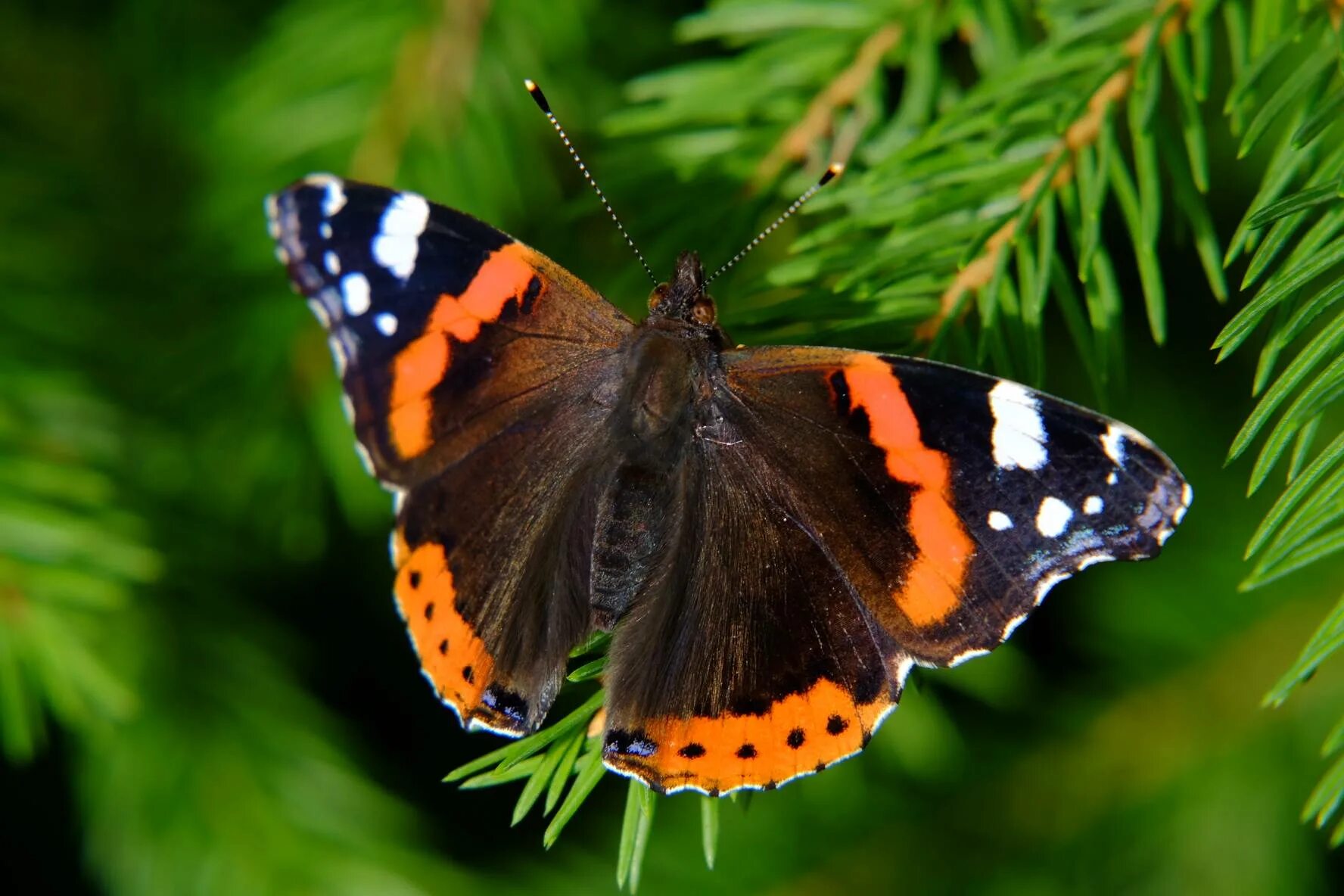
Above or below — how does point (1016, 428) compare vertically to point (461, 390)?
below

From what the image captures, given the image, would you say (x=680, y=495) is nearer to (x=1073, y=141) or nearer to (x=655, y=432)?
(x=655, y=432)

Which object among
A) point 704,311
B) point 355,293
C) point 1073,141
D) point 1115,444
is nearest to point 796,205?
point 704,311

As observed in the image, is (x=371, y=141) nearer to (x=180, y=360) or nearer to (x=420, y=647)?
(x=180, y=360)

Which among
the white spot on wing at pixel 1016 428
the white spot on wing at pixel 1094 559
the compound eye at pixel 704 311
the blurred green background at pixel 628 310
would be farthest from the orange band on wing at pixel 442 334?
the white spot on wing at pixel 1094 559

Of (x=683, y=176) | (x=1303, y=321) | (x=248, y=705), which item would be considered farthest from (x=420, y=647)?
(x=1303, y=321)

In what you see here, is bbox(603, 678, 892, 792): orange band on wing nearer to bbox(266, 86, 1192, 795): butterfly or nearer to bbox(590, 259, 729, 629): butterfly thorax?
bbox(266, 86, 1192, 795): butterfly
